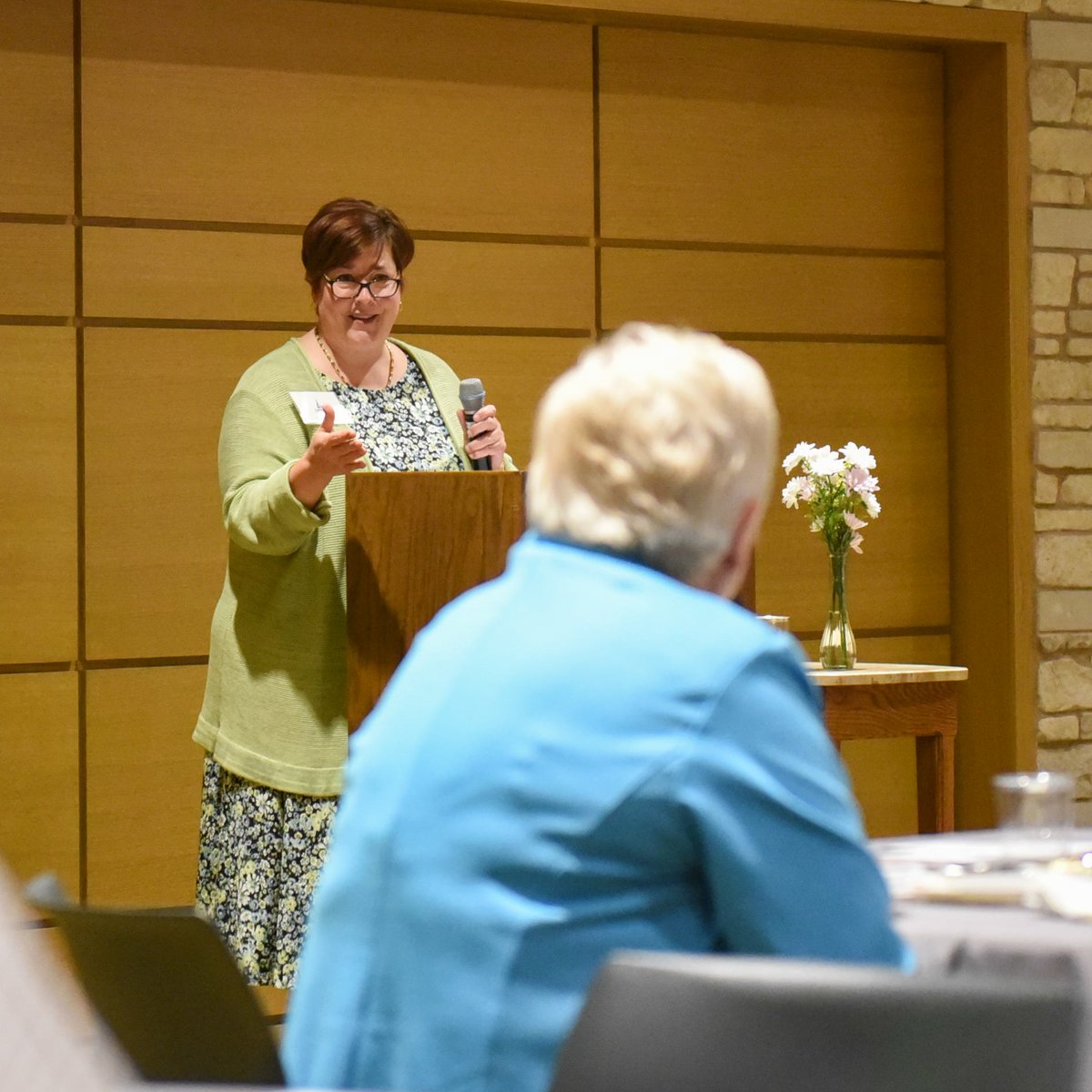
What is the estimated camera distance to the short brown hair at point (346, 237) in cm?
334

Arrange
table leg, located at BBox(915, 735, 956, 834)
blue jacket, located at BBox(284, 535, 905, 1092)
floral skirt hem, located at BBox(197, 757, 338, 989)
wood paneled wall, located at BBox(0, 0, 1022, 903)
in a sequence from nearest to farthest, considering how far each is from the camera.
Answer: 1. blue jacket, located at BBox(284, 535, 905, 1092)
2. floral skirt hem, located at BBox(197, 757, 338, 989)
3. table leg, located at BBox(915, 735, 956, 834)
4. wood paneled wall, located at BBox(0, 0, 1022, 903)

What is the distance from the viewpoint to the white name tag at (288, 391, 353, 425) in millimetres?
3217

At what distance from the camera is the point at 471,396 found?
328cm

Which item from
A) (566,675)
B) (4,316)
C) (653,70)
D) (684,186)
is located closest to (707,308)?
(684,186)

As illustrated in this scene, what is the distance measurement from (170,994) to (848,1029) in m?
0.60

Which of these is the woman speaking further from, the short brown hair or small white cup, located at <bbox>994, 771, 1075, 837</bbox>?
small white cup, located at <bbox>994, 771, 1075, 837</bbox>

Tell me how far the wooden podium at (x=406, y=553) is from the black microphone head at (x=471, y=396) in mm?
237

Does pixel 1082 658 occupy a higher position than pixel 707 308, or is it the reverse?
pixel 707 308

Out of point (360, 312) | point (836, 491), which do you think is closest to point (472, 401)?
point (360, 312)

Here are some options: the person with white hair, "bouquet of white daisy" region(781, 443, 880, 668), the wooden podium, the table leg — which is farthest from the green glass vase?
the person with white hair

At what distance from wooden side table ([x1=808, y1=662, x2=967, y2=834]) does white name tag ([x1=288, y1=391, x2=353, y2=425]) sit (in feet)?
4.29

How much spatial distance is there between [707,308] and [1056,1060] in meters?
4.59

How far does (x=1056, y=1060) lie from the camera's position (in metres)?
1.02

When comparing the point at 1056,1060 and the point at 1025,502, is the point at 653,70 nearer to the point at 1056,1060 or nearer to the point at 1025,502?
the point at 1025,502
